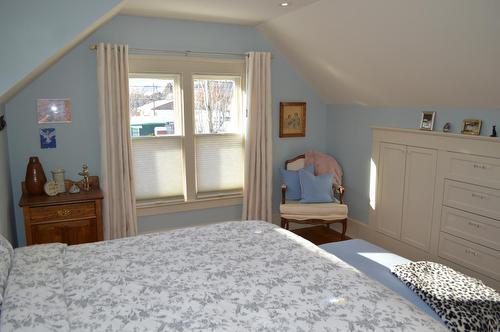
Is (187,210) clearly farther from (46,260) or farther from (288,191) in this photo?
(46,260)

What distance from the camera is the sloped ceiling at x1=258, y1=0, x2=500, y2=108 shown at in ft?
8.62

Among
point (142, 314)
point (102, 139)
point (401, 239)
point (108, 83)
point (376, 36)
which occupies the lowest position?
point (401, 239)

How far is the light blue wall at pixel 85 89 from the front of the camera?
3.63 m

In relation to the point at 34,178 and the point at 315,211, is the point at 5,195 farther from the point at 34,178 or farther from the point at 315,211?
the point at 315,211

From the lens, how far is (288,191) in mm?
4453

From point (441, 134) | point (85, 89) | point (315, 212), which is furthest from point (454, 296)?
point (85, 89)

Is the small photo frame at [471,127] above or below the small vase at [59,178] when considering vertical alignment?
above

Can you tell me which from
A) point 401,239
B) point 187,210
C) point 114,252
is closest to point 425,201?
point 401,239

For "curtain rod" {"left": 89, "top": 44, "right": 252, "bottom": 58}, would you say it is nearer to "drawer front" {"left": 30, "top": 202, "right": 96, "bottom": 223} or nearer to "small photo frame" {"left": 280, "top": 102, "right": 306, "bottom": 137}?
"small photo frame" {"left": 280, "top": 102, "right": 306, "bottom": 137}

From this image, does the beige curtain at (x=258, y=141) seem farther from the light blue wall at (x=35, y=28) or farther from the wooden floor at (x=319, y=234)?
the light blue wall at (x=35, y=28)

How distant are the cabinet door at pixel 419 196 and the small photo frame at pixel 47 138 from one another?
3.49 m

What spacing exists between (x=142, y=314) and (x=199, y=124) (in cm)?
295

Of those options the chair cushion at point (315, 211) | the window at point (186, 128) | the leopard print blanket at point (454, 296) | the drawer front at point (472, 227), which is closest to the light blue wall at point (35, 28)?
the window at point (186, 128)

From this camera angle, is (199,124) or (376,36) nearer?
(376,36)
